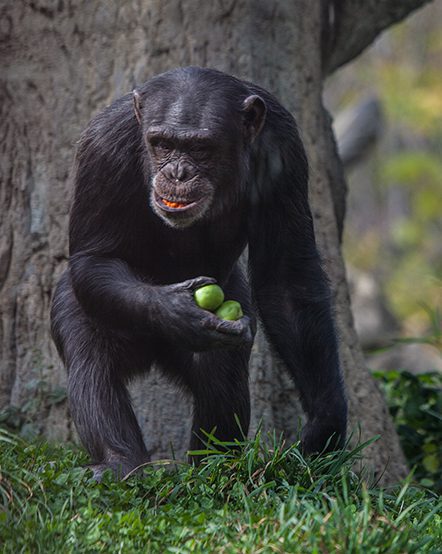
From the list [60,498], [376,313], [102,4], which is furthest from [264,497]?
[376,313]

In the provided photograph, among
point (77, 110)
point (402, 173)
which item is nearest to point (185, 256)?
point (77, 110)

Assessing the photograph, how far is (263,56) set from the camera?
6328 mm

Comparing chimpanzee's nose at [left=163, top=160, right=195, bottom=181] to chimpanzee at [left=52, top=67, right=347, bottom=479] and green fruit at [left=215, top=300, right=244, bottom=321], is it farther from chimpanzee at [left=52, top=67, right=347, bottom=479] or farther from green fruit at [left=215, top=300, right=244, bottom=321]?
green fruit at [left=215, top=300, right=244, bottom=321]

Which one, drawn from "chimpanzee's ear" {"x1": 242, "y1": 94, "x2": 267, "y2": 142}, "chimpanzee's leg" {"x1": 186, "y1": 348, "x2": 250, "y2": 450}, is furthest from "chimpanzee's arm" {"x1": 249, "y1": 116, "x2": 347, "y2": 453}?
"chimpanzee's leg" {"x1": 186, "y1": 348, "x2": 250, "y2": 450}

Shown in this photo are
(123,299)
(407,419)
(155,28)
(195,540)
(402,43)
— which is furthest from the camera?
(402,43)

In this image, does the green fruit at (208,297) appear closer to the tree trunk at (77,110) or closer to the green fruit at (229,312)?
the green fruit at (229,312)

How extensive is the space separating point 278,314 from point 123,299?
953 mm

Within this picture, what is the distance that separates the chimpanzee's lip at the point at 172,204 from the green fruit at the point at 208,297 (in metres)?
0.44

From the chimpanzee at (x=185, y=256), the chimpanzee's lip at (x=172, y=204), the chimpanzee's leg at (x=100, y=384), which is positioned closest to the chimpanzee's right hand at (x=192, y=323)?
the chimpanzee at (x=185, y=256)

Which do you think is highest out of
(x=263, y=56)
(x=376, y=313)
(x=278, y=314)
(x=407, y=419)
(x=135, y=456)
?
(x=263, y=56)

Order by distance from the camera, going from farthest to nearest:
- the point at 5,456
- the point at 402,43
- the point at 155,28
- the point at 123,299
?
the point at 402,43 < the point at 155,28 < the point at 123,299 < the point at 5,456

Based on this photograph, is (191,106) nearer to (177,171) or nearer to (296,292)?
(177,171)

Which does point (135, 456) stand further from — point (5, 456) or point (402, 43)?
point (402, 43)

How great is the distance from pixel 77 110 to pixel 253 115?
1.83 m
